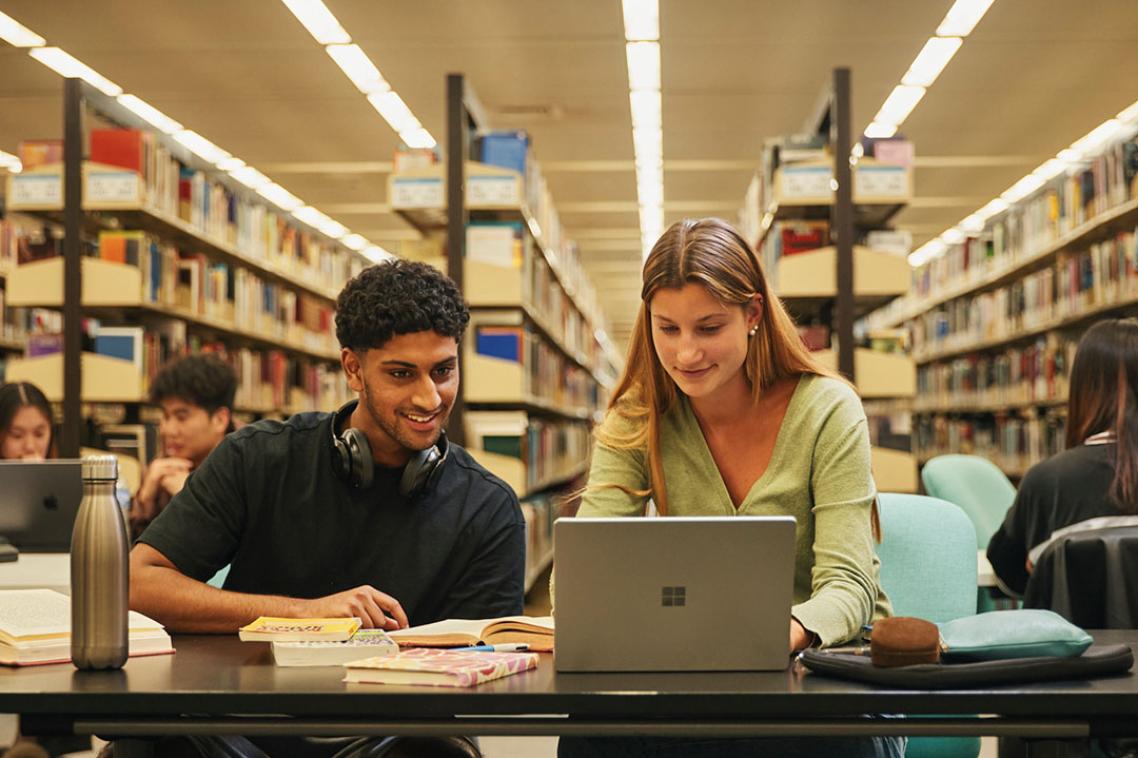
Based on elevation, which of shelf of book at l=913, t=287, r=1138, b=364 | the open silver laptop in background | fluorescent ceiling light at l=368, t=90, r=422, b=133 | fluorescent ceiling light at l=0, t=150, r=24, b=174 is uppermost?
fluorescent ceiling light at l=368, t=90, r=422, b=133

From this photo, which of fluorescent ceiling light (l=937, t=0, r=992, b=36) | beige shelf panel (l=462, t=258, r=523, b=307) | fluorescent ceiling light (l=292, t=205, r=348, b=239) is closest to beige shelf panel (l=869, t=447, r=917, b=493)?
beige shelf panel (l=462, t=258, r=523, b=307)

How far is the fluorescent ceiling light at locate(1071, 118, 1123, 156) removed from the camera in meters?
7.04

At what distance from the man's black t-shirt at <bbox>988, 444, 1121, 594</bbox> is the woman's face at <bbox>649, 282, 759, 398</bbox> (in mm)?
1090

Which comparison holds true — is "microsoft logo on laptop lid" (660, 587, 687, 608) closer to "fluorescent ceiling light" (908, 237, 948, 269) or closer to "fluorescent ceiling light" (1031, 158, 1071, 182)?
"fluorescent ceiling light" (1031, 158, 1071, 182)

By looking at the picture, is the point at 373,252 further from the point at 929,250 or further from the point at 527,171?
the point at 527,171

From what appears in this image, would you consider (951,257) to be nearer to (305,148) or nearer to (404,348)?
(305,148)

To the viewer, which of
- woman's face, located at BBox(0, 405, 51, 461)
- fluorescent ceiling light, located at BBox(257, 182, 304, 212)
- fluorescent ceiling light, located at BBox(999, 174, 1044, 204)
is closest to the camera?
woman's face, located at BBox(0, 405, 51, 461)

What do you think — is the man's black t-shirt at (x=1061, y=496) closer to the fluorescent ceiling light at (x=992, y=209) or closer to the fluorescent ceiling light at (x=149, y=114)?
the fluorescent ceiling light at (x=149, y=114)

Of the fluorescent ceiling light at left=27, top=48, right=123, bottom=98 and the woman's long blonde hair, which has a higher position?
the fluorescent ceiling light at left=27, top=48, right=123, bottom=98

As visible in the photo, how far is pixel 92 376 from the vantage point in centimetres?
466

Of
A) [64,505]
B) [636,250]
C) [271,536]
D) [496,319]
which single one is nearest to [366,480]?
[271,536]

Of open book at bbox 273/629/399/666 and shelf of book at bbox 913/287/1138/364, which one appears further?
shelf of book at bbox 913/287/1138/364

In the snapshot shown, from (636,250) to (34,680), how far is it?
35.7 feet

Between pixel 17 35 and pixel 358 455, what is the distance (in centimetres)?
484
